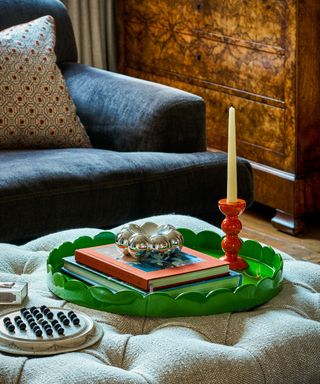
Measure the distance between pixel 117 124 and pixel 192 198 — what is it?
40 cm

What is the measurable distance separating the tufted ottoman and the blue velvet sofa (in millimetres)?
723

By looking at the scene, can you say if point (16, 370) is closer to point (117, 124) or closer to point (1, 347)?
point (1, 347)

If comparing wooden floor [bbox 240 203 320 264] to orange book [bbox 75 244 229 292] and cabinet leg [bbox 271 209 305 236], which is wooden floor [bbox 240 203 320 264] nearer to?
cabinet leg [bbox 271 209 305 236]

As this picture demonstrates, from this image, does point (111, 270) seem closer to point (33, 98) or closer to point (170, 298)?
point (170, 298)

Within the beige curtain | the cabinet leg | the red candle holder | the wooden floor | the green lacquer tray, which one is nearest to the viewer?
the green lacquer tray

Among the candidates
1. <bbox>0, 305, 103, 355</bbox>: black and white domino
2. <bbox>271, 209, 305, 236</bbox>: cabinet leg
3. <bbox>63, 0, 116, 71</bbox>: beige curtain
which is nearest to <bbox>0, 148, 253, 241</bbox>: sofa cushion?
<bbox>271, 209, 305, 236</bbox>: cabinet leg

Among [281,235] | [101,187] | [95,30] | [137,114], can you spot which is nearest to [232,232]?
[101,187]

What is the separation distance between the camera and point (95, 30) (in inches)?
167

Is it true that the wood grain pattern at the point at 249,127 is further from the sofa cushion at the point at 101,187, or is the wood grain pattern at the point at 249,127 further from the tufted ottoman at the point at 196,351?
the tufted ottoman at the point at 196,351

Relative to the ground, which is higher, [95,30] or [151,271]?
[151,271]

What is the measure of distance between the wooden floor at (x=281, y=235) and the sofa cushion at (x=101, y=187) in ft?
1.60

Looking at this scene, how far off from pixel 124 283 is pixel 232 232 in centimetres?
26

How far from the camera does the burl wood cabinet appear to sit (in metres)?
3.11

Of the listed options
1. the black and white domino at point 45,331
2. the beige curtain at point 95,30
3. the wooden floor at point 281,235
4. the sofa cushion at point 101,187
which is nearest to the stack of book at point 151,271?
the black and white domino at point 45,331
